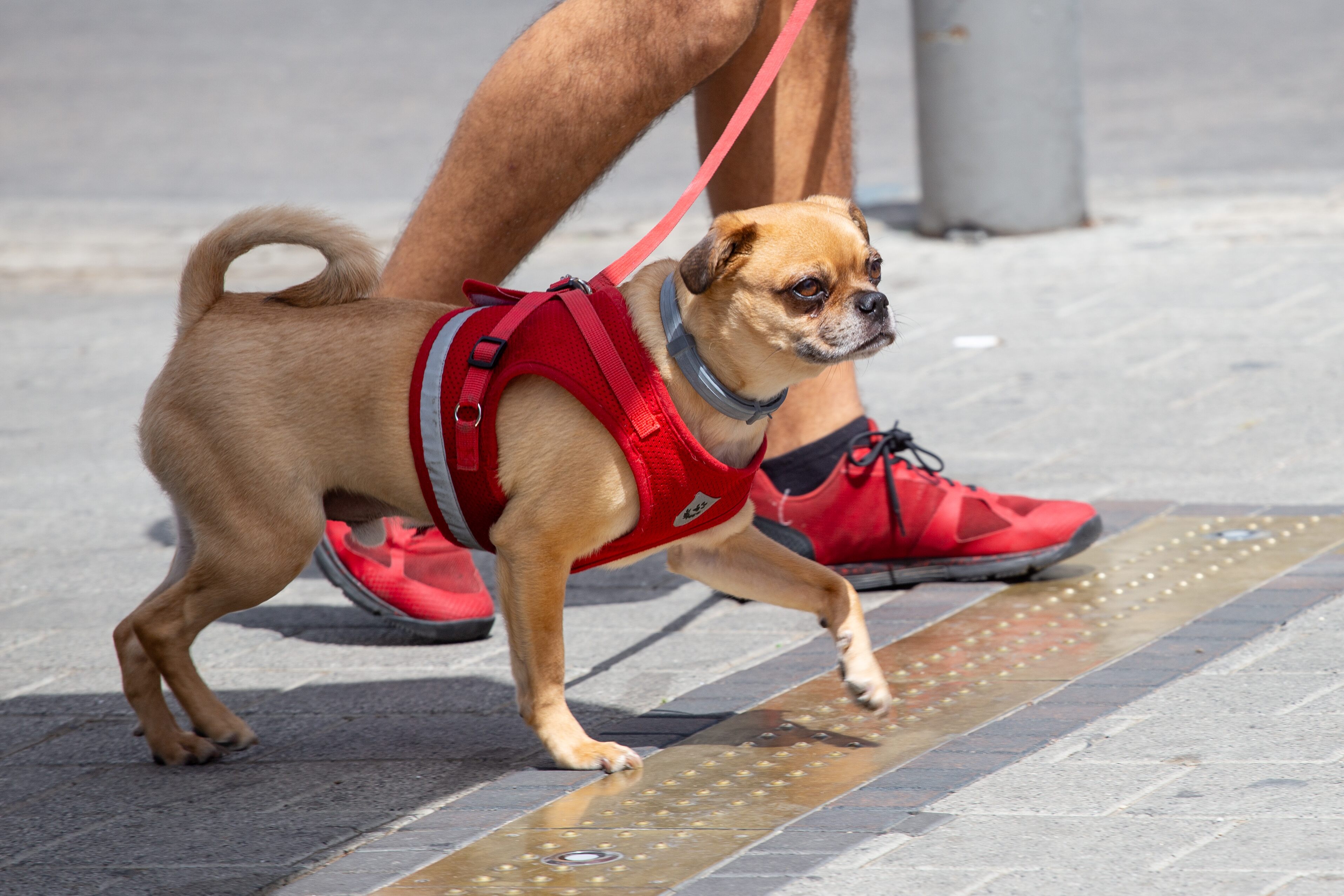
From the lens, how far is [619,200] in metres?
9.49

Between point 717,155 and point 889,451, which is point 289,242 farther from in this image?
point 889,451

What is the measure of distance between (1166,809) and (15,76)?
1452cm

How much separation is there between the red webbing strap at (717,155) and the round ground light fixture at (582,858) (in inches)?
41.0

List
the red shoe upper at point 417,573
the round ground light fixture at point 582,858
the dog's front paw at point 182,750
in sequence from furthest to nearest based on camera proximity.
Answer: the red shoe upper at point 417,573, the dog's front paw at point 182,750, the round ground light fixture at point 582,858

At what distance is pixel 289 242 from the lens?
3184mm

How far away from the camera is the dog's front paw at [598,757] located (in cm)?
287

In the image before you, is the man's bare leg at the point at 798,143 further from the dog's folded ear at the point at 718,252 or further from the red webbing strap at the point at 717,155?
the dog's folded ear at the point at 718,252

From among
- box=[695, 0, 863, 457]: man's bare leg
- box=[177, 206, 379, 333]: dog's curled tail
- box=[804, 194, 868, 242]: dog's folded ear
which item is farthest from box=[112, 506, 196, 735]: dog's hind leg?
box=[695, 0, 863, 457]: man's bare leg

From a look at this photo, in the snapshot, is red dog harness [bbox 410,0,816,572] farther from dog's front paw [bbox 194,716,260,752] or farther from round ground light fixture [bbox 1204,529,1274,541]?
round ground light fixture [bbox 1204,529,1274,541]

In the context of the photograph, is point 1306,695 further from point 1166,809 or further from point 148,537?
point 148,537

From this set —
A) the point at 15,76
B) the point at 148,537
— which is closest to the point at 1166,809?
the point at 148,537

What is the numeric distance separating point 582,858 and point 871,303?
1065 mm

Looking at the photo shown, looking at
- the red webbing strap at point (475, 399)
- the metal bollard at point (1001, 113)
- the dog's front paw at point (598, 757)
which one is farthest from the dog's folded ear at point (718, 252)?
the metal bollard at point (1001, 113)

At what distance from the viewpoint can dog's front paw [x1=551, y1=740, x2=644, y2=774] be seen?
9.43 feet
